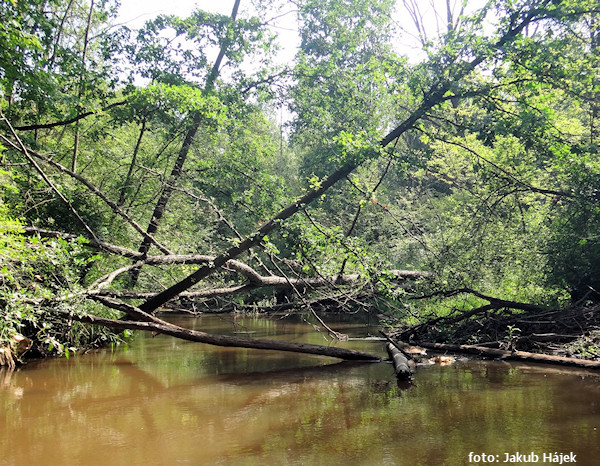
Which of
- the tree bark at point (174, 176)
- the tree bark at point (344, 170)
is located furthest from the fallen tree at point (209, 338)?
the tree bark at point (174, 176)

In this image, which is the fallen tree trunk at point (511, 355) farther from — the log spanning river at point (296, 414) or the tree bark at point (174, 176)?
the tree bark at point (174, 176)

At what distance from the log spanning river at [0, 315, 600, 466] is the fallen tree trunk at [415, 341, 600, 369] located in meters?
0.18

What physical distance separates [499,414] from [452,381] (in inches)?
75.8

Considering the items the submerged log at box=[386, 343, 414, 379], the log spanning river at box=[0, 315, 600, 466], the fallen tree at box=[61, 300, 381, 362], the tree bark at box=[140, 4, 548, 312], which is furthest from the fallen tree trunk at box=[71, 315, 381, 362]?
the tree bark at box=[140, 4, 548, 312]

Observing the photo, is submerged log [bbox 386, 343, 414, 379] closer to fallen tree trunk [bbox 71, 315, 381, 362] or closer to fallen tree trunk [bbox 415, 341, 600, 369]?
fallen tree trunk [bbox 71, 315, 381, 362]

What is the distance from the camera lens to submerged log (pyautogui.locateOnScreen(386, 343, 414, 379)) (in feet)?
26.3

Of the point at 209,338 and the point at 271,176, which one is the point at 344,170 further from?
the point at 209,338

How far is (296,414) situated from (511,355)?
531cm

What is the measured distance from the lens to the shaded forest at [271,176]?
7.93 metres

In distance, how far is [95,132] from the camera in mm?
10867

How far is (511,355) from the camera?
30.3 ft

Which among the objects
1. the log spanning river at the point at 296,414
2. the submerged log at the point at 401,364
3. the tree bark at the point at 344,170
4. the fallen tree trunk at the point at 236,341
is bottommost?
the log spanning river at the point at 296,414

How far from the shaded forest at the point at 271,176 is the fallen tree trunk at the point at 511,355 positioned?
323 mm

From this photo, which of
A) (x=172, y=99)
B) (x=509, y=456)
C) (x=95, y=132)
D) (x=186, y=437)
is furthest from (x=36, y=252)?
(x=509, y=456)
